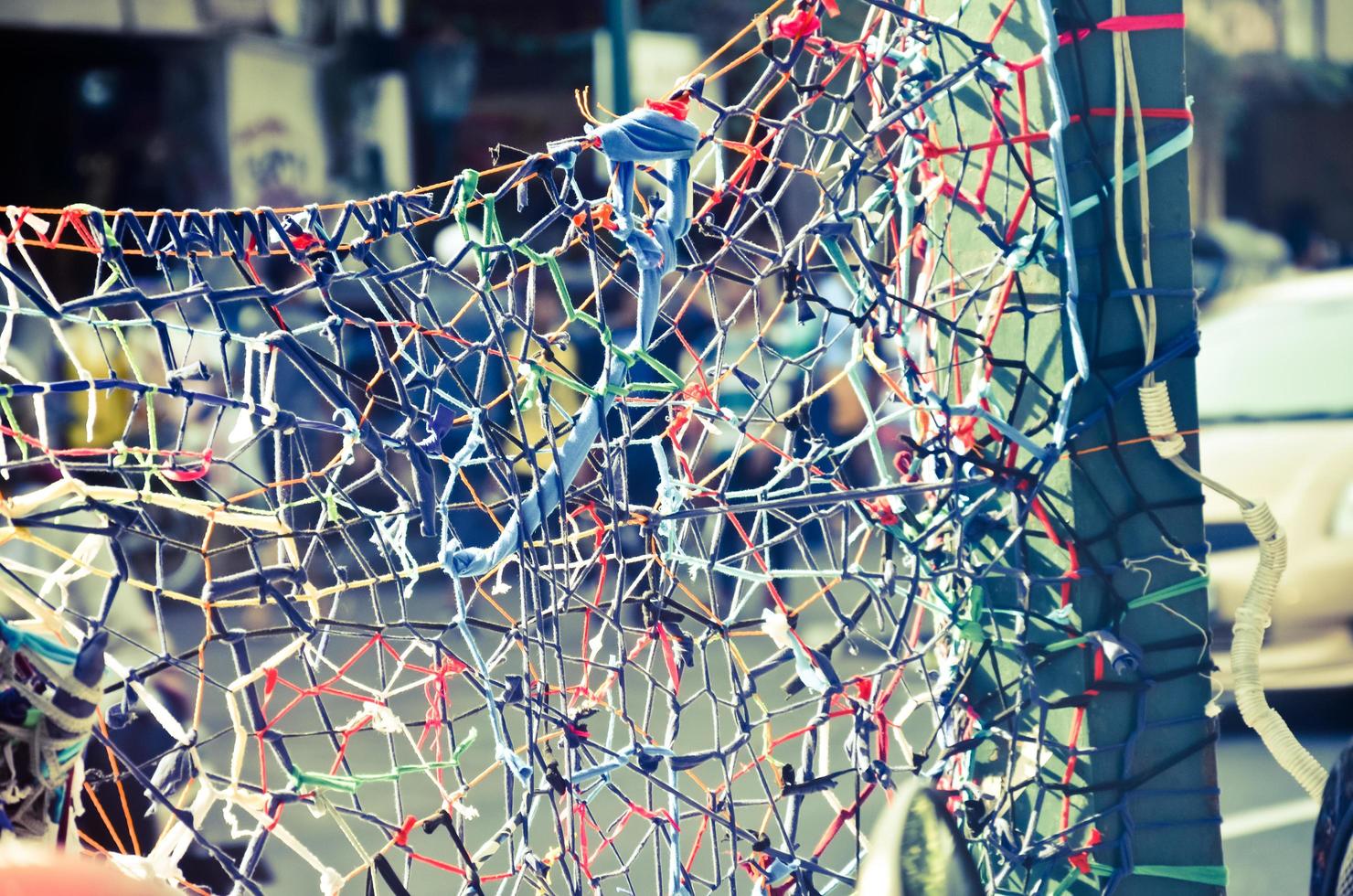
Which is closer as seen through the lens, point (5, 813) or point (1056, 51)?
point (5, 813)

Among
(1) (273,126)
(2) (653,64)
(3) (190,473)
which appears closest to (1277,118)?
(2) (653,64)

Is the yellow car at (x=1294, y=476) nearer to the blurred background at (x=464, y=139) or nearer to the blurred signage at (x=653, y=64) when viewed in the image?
the blurred background at (x=464, y=139)

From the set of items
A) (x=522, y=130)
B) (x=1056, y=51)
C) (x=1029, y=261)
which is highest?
(x=522, y=130)

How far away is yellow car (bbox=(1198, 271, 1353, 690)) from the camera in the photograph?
541cm

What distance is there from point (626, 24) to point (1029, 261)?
24.3 ft

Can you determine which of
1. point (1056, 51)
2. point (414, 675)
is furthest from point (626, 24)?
point (1056, 51)

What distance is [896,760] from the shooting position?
4.64 meters

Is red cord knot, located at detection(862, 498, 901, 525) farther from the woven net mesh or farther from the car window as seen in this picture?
the car window

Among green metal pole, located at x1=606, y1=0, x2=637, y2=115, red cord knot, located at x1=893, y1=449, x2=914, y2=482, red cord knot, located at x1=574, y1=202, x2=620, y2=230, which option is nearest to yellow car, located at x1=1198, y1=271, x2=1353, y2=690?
red cord knot, located at x1=893, y1=449, x2=914, y2=482

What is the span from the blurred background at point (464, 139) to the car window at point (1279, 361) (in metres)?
0.01

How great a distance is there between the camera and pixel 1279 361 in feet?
21.5

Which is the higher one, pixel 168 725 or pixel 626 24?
pixel 626 24

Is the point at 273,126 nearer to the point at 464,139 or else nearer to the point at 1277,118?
the point at 464,139

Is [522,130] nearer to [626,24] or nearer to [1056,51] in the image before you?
[626,24]
